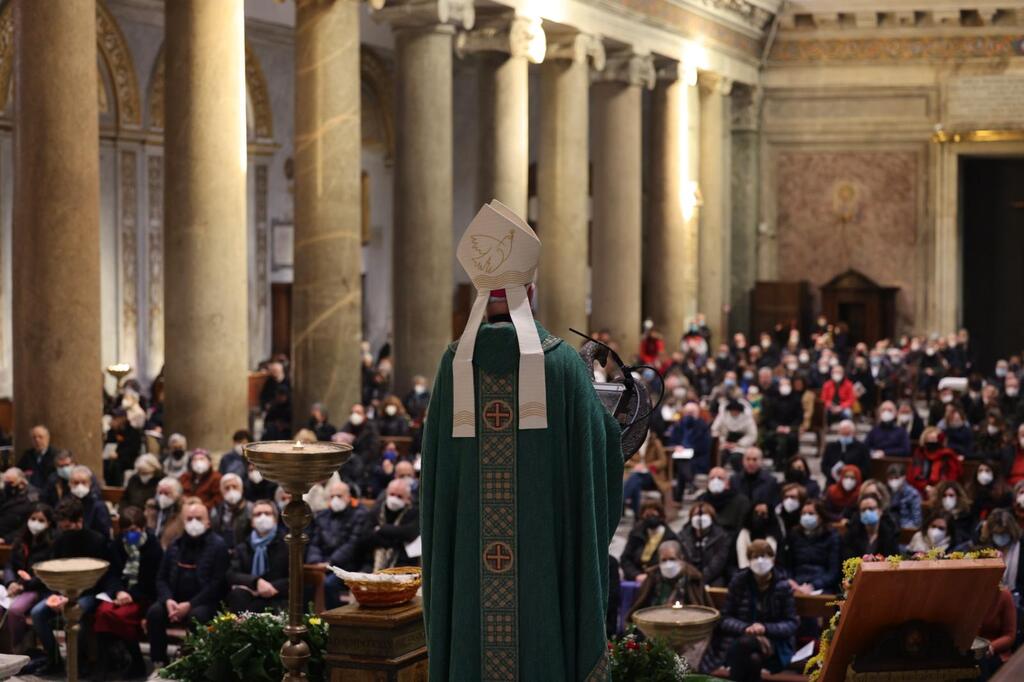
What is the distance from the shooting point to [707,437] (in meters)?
19.5

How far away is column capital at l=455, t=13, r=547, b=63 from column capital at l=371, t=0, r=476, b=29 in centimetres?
196

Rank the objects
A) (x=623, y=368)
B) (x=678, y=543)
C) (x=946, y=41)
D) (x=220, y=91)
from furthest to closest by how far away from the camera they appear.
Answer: (x=946, y=41) < (x=220, y=91) < (x=678, y=543) < (x=623, y=368)

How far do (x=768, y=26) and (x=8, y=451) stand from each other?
23075 mm

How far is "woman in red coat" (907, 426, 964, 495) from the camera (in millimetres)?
16172

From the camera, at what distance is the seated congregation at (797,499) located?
10617 millimetres

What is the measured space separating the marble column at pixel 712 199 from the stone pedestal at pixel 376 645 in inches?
1036

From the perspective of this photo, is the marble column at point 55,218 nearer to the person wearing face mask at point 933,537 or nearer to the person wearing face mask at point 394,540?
the person wearing face mask at point 394,540

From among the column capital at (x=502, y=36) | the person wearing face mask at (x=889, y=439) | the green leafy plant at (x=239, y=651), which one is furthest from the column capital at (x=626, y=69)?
the green leafy plant at (x=239, y=651)

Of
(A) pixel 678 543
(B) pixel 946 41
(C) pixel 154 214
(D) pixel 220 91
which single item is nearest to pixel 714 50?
(B) pixel 946 41

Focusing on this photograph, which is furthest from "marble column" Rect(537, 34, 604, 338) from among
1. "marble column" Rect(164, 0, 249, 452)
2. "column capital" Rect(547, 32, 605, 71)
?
"marble column" Rect(164, 0, 249, 452)

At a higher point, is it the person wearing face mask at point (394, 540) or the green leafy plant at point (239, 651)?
the green leafy plant at point (239, 651)

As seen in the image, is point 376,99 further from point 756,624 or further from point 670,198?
point 756,624

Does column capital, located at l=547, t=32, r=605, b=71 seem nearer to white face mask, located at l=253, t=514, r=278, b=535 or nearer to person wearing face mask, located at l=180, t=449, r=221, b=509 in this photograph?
person wearing face mask, located at l=180, t=449, r=221, b=509

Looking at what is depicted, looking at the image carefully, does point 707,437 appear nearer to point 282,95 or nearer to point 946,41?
point 282,95
